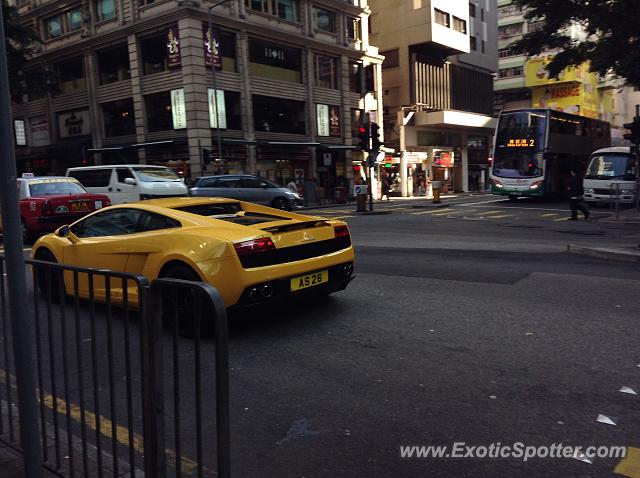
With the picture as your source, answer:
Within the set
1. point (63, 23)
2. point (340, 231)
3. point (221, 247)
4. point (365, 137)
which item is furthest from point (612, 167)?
point (63, 23)

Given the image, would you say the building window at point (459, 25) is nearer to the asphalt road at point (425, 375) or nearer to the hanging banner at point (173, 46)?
the hanging banner at point (173, 46)

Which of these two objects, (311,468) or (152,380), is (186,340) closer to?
(152,380)

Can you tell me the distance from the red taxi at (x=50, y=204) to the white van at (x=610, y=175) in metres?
20.1

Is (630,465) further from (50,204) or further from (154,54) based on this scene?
(154,54)

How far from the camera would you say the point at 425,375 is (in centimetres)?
398

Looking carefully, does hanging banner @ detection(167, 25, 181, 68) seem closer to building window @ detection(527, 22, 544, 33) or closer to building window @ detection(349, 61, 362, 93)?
building window @ detection(349, 61, 362, 93)

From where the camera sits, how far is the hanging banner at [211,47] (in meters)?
27.8

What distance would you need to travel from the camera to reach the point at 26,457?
2449 millimetres

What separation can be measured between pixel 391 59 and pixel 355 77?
8.80 meters

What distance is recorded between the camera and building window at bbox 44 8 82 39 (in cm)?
3334

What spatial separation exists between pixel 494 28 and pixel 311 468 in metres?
64.2

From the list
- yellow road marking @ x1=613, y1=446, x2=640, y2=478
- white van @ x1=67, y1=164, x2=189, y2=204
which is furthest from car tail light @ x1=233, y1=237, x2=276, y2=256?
white van @ x1=67, y1=164, x2=189, y2=204

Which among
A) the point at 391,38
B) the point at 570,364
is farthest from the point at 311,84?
the point at 570,364

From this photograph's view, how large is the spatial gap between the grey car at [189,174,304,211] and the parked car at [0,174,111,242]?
675 centimetres
